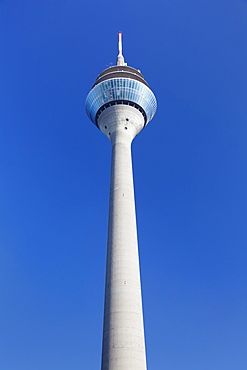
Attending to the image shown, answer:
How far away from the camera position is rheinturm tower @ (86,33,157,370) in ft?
144

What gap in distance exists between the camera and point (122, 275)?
162 feet

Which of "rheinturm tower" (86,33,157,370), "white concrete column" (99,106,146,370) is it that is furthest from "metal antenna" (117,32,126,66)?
"white concrete column" (99,106,146,370)

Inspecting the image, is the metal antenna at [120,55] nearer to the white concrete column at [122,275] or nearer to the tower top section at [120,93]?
the tower top section at [120,93]

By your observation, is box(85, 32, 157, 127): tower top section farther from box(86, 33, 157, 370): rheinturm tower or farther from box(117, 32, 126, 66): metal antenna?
box(117, 32, 126, 66): metal antenna

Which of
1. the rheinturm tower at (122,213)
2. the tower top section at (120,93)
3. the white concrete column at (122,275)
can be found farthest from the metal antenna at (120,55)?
the white concrete column at (122,275)

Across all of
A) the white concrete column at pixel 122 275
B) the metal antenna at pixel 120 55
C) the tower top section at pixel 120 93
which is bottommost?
the white concrete column at pixel 122 275

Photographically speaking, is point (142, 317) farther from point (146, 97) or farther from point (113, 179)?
point (146, 97)

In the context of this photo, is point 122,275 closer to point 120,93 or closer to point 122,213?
point 122,213

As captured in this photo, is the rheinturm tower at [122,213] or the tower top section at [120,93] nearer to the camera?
the rheinturm tower at [122,213]

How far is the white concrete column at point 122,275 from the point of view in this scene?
1711 inches

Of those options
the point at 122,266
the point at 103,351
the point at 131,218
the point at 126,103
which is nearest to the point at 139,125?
the point at 126,103

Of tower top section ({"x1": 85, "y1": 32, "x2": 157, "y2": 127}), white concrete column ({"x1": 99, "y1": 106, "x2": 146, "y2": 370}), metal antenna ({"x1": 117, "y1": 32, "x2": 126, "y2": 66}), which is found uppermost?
metal antenna ({"x1": 117, "y1": 32, "x2": 126, "y2": 66})

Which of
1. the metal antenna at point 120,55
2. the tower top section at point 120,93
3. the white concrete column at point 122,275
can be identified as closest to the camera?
the white concrete column at point 122,275

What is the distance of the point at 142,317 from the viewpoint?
47938mm
